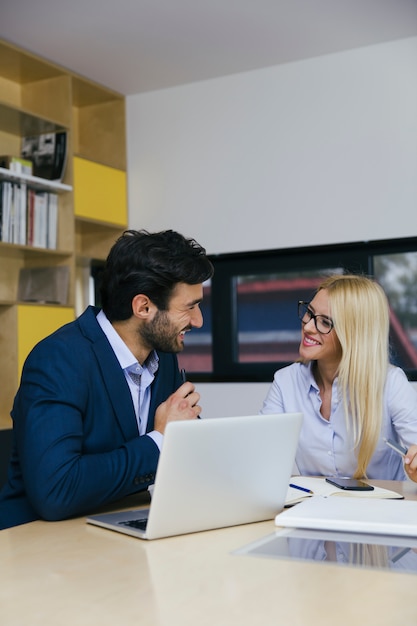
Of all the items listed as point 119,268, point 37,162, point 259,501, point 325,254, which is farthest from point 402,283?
point 259,501

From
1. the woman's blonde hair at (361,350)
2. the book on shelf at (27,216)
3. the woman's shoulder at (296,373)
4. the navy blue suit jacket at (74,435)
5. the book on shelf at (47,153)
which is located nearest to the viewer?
the navy blue suit jacket at (74,435)

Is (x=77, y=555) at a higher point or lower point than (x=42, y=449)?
lower

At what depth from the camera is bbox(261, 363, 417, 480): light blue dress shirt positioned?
231 cm

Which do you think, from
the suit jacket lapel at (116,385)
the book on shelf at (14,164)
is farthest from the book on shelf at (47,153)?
the suit jacket lapel at (116,385)

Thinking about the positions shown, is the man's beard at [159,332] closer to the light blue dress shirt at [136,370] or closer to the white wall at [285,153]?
the light blue dress shirt at [136,370]

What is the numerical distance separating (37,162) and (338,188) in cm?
166

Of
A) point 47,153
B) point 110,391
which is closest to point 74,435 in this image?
Result: point 110,391

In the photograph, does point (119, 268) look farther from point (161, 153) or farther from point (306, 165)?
point (161, 153)

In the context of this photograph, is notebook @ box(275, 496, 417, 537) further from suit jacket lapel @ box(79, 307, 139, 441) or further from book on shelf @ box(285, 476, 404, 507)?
suit jacket lapel @ box(79, 307, 139, 441)

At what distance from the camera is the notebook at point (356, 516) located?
1.36 m

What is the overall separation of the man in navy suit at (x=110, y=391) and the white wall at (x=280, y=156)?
225 centimetres

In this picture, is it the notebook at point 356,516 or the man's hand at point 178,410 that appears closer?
the notebook at point 356,516

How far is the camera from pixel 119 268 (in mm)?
1961

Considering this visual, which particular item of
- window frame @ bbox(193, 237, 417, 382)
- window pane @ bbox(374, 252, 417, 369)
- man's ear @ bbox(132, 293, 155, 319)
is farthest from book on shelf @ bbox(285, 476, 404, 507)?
window frame @ bbox(193, 237, 417, 382)
